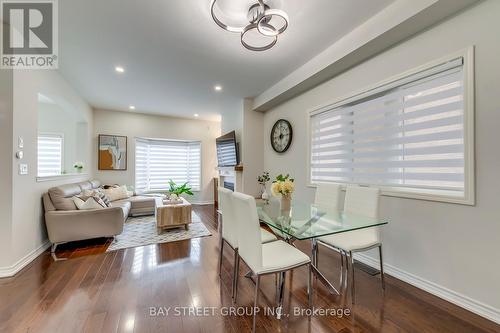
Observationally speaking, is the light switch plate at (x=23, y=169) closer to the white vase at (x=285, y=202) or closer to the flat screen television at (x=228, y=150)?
the white vase at (x=285, y=202)

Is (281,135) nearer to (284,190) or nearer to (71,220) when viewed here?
(284,190)

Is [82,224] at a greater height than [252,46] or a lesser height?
lesser

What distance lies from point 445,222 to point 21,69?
4.80m

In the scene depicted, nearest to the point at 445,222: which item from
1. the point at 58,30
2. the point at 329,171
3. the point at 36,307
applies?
the point at 329,171

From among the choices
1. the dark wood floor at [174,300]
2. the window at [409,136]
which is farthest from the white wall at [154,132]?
the window at [409,136]

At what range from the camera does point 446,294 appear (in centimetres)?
182

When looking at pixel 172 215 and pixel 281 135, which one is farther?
pixel 281 135

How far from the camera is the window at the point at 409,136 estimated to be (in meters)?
1.81

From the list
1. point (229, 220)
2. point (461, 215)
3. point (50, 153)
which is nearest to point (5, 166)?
point (229, 220)

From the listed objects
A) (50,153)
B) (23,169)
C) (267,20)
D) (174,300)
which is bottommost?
(174,300)

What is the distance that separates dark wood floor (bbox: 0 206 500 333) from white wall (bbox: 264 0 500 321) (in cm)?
19

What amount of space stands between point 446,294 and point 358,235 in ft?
2.71

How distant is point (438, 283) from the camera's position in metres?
1.88

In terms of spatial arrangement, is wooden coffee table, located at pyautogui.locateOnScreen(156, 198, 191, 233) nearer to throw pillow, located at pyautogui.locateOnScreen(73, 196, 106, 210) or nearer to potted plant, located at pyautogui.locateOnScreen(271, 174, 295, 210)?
throw pillow, located at pyautogui.locateOnScreen(73, 196, 106, 210)
